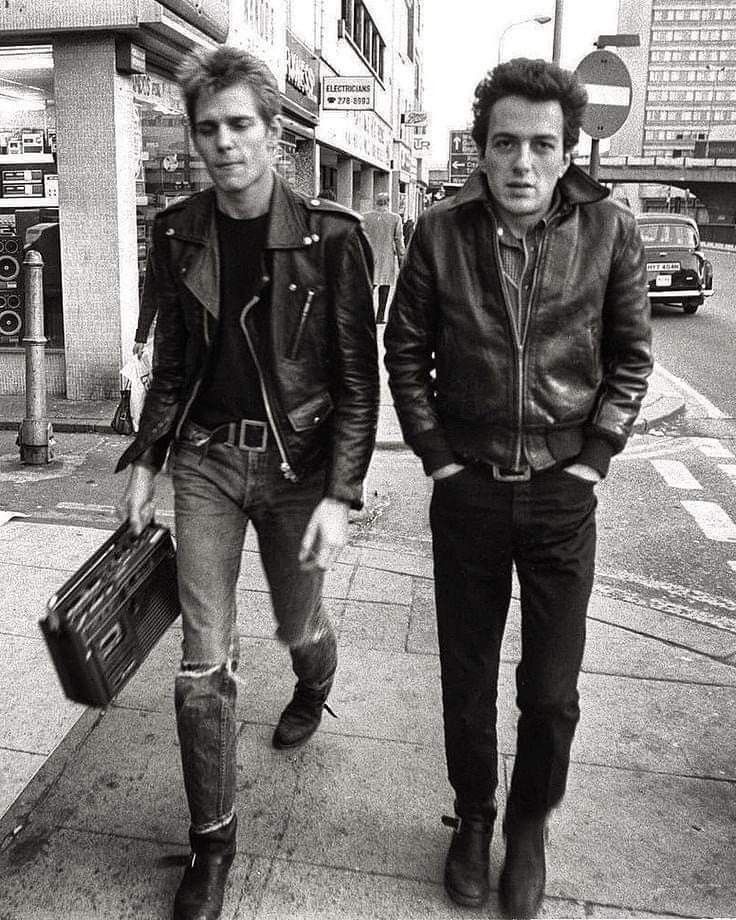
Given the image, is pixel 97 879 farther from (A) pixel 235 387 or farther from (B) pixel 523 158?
(B) pixel 523 158

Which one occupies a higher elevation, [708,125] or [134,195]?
[708,125]

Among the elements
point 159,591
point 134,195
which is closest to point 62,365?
point 134,195

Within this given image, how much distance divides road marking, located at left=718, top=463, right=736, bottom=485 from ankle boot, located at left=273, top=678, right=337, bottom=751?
4.79m

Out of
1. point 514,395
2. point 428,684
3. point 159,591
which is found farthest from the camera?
point 428,684

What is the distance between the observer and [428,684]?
11.9ft

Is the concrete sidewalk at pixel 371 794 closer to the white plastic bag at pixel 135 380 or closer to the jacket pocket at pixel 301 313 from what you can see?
the jacket pocket at pixel 301 313

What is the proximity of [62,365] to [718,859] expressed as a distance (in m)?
7.59

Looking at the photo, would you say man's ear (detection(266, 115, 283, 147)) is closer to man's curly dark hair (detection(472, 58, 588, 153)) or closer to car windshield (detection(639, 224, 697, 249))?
man's curly dark hair (detection(472, 58, 588, 153))

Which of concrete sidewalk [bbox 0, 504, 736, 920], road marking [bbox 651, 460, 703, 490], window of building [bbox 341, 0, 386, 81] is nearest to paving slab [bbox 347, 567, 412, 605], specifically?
concrete sidewalk [bbox 0, 504, 736, 920]

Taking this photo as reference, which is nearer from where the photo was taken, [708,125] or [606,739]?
[606,739]

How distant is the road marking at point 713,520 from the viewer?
228 inches

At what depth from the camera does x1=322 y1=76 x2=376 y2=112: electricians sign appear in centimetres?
1727

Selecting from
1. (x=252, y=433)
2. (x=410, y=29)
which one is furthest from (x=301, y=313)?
(x=410, y=29)

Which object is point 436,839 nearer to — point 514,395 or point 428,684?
point 428,684
